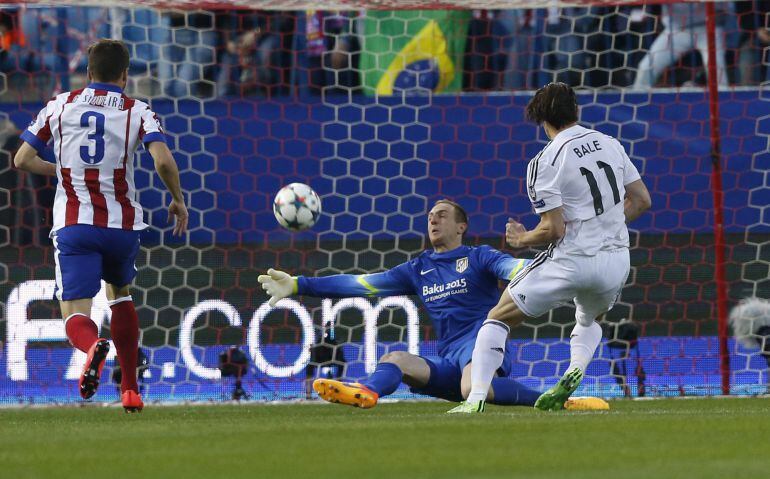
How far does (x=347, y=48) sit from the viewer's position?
10.5 metres

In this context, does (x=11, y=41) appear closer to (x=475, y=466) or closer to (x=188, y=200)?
(x=188, y=200)

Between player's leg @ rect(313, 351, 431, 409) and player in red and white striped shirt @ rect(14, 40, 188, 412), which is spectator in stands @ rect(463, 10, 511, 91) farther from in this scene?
player in red and white striped shirt @ rect(14, 40, 188, 412)

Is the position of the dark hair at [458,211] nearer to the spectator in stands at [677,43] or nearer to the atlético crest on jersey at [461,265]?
the atlético crest on jersey at [461,265]

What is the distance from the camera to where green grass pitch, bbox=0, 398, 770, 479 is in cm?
414

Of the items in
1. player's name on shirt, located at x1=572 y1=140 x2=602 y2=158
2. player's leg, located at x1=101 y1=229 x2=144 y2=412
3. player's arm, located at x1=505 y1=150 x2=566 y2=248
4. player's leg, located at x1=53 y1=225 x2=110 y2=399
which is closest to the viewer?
player's arm, located at x1=505 y1=150 x2=566 y2=248

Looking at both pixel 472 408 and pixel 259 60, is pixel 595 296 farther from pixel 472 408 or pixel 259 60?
pixel 259 60

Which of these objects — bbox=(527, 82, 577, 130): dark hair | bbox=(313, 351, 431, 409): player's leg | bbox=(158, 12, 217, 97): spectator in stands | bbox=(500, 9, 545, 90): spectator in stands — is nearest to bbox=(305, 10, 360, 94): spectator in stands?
bbox=(158, 12, 217, 97): spectator in stands

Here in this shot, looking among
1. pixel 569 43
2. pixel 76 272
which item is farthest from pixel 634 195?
pixel 569 43

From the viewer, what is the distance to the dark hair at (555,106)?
6770 mm

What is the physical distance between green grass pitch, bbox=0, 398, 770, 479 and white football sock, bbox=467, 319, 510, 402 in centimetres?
28

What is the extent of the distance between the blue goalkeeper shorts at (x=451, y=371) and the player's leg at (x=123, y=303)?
158 centimetres

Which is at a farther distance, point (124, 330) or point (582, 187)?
point (124, 330)

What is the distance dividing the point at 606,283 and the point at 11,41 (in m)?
5.72

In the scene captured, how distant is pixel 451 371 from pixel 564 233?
4.13 ft
